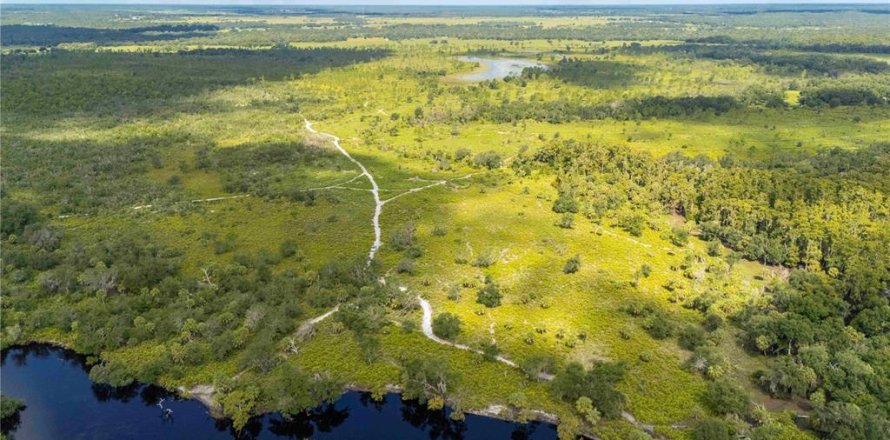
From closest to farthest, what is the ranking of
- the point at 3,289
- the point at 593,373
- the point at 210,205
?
the point at 593,373
the point at 3,289
the point at 210,205

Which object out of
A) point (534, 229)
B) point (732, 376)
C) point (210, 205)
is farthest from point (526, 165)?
point (732, 376)

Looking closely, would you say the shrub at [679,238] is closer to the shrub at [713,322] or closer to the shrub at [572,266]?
the shrub at [572,266]

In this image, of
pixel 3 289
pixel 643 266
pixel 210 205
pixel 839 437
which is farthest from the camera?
pixel 210 205

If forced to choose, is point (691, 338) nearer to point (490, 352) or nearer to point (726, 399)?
point (726, 399)

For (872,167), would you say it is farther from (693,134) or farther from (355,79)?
(355,79)

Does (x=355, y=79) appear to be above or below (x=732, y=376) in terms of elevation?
above

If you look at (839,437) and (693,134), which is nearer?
(839,437)

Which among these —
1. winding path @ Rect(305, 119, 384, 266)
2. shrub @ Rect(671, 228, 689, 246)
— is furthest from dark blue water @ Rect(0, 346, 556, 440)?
shrub @ Rect(671, 228, 689, 246)

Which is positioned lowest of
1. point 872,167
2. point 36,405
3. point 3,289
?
point 36,405

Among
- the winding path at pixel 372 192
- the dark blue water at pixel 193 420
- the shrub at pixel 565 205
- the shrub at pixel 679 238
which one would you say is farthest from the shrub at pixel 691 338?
the winding path at pixel 372 192
